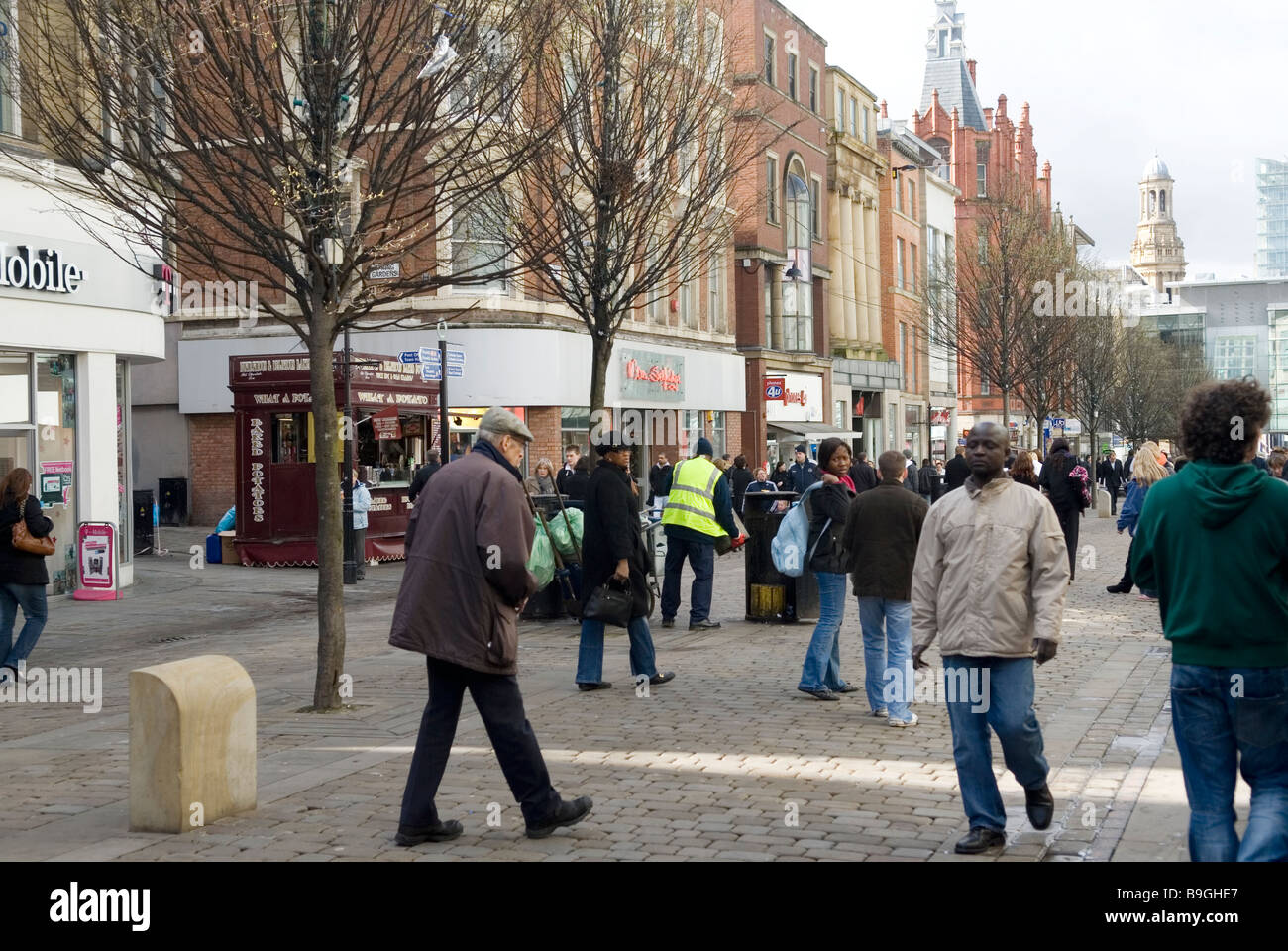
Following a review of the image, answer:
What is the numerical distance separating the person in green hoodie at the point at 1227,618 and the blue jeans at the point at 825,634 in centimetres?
509

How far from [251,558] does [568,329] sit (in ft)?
35.8

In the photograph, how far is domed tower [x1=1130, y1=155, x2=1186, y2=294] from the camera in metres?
193

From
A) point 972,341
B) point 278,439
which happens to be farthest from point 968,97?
point 278,439

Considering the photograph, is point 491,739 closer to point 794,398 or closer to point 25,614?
point 25,614

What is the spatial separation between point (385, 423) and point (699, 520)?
10119 mm

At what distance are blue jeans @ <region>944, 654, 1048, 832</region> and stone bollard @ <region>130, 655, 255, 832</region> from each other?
340 centimetres

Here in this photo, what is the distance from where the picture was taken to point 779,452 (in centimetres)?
4662

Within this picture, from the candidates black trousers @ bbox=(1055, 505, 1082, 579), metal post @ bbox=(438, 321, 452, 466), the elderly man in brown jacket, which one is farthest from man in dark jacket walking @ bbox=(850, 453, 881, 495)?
the elderly man in brown jacket

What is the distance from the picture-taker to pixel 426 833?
646 centimetres

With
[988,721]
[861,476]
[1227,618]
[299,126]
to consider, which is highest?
[299,126]

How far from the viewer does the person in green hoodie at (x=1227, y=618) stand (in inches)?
194

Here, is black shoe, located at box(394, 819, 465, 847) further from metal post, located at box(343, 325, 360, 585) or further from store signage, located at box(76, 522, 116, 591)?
metal post, located at box(343, 325, 360, 585)

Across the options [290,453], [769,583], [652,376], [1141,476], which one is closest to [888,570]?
[769,583]
